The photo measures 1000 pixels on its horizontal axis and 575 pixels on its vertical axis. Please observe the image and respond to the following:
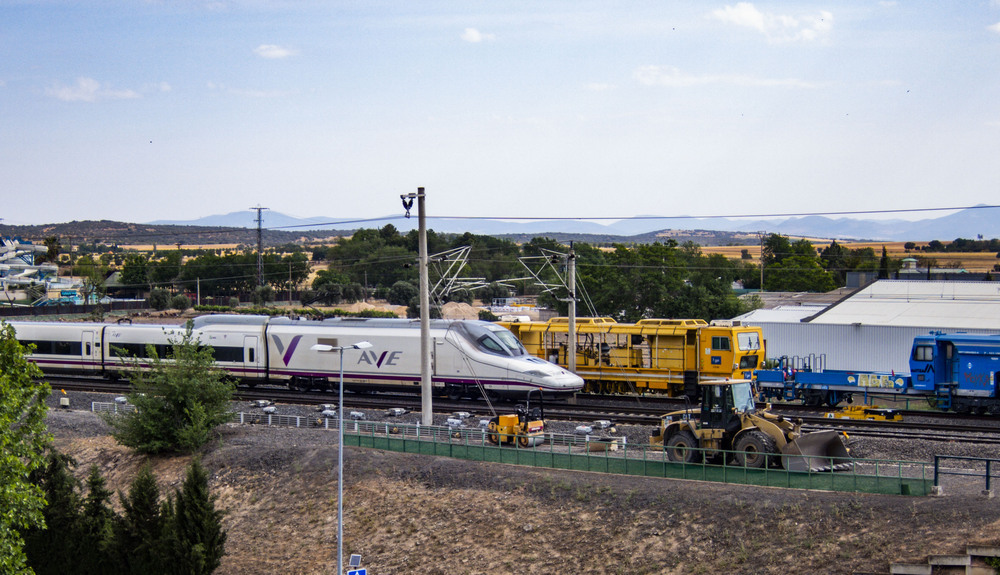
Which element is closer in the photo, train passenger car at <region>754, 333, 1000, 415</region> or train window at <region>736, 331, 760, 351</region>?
train passenger car at <region>754, 333, 1000, 415</region>

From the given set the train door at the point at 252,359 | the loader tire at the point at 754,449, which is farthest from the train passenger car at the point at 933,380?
the train door at the point at 252,359

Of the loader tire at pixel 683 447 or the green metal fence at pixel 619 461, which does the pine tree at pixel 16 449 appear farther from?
the loader tire at pixel 683 447

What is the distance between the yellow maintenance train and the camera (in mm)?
37281

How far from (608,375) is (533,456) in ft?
49.8

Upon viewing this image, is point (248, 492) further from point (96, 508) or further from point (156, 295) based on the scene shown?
point (156, 295)

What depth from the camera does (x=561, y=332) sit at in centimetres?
4059

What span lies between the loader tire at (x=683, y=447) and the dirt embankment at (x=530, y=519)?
108 centimetres

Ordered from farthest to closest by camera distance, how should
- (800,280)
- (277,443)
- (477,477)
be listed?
(800,280), (277,443), (477,477)

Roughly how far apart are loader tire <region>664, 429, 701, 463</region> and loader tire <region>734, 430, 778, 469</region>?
1223 mm

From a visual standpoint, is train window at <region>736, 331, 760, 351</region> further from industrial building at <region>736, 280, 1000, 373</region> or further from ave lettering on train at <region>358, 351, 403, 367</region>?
ave lettering on train at <region>358, 351, 403, 367</region>

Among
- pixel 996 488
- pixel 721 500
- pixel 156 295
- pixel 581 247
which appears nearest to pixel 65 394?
pixel 721 500

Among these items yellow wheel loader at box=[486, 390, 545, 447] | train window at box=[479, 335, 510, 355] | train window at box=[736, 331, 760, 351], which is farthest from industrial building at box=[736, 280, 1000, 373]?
yellow wheel loader at box=[486, 390, 545, 447]

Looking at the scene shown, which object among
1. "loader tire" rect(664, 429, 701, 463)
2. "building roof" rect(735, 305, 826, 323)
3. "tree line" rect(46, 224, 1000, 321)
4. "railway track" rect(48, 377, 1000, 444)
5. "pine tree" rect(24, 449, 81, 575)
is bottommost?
"pine tree" rect(24, 449, 81, 575)

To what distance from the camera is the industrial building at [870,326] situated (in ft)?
176
